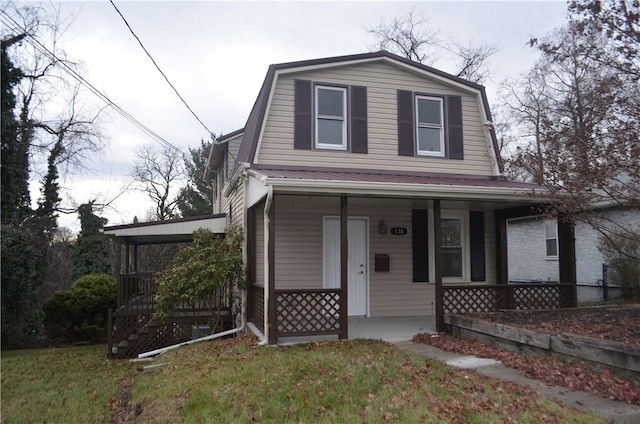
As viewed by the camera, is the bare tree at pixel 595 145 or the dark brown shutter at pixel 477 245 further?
the dark brown shutter at pixel 477 245

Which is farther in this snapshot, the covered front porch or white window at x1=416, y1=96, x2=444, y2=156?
white window at x1=416, y1=96, x2=444, y2=156

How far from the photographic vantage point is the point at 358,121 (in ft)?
33.0

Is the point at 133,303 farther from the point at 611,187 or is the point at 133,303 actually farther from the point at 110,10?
the point at 611,187

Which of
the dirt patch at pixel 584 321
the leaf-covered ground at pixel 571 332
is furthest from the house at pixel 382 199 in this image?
the leaf-covered ground at pixel 571 332

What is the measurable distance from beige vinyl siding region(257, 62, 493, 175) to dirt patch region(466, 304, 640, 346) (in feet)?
11.5

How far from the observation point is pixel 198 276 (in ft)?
30.4

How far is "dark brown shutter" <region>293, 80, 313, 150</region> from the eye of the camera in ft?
32.1

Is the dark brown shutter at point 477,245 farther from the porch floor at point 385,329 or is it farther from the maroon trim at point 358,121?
the maroon trim at point 358,121

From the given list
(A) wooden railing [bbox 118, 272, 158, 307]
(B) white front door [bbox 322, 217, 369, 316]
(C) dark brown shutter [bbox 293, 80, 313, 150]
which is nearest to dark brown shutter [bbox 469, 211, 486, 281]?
(B) white front door [bbox 322, 217, 369, 316]

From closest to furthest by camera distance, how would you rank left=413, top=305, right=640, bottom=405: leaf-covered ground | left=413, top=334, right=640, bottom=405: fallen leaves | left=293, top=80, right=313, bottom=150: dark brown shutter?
left=413, top=334, right=640, bottom=405: fallen leaves
left=413, top=305, right=640, bottom=405: leaf-covered ground
left=293, top=80, right=313, bottom=150: dark brown shutter

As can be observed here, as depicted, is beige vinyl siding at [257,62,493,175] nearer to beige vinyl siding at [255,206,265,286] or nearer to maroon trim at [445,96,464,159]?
maroon trim at [445,96,464,159]

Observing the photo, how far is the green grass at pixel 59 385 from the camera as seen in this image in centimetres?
643

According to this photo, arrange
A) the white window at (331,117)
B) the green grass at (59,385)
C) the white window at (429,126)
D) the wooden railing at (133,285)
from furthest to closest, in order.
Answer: the wooden railing at (133,285), the white window at (429,126), the white window at (331,117), the green grass at (59,385)

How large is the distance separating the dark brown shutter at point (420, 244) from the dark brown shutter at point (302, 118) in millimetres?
2813
